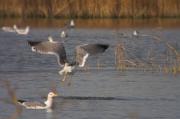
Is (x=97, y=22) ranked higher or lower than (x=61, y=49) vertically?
lower

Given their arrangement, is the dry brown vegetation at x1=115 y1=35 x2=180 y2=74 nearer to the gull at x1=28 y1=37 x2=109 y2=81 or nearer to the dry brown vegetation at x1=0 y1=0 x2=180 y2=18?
the gull at x1=28 y1=37 x2=109 y2=81

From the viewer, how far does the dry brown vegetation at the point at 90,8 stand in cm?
2969

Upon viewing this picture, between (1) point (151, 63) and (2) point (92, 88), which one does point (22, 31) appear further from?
(2) point (92, 88)

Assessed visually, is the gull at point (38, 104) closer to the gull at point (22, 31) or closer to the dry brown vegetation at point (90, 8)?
the gull at point (22, 31)

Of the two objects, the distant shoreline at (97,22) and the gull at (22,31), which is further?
the distant shoreline at (97,22)

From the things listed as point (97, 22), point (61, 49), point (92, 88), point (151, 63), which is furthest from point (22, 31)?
point (61, 49)

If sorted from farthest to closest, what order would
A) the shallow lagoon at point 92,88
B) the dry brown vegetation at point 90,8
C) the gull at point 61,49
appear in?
1. the dry brown vegetation at point 90,8
2. the gull at point 61,49
3. the shallow lagoon at point 92,88

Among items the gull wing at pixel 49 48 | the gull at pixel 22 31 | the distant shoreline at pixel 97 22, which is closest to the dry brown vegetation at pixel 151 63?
the gull wing at pixel 49 48

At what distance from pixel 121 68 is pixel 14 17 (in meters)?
15.3

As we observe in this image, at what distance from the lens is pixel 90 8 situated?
29.7m

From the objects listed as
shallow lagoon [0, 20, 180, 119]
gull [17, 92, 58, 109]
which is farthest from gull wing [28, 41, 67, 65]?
gull [17, 92, 58, 109]

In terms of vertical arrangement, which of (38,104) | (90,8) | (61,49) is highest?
(61,49)

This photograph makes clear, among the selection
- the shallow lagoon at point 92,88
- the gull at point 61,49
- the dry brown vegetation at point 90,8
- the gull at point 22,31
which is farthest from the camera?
the dry brown vegetation at point 90,8

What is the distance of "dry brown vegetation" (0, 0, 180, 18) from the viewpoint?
2969cm
